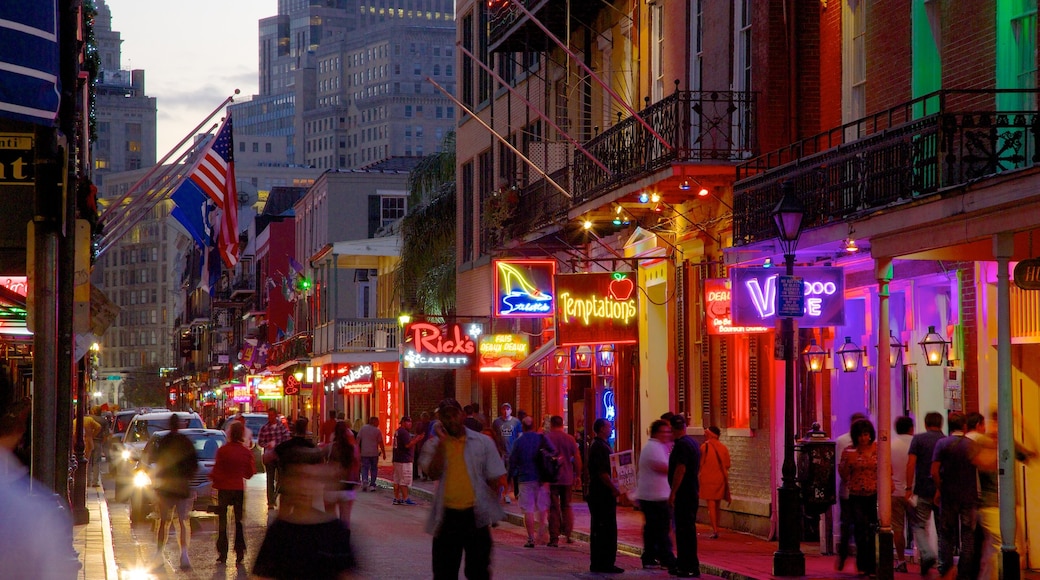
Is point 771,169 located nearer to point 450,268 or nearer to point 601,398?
point 601,398

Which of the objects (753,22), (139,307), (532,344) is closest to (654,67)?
(753,22)

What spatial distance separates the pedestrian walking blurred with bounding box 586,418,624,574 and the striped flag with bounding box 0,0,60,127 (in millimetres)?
9696

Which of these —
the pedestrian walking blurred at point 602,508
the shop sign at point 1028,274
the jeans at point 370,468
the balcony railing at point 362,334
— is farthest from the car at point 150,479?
the balcony railing at point 362,334

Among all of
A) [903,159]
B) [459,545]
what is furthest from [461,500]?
[903,159]

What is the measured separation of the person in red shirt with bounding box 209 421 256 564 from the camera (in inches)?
721

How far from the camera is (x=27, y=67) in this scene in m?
9.52

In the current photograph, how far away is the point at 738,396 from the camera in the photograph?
2364 cm

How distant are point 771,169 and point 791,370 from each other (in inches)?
156

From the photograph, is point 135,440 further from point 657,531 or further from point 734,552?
point 657,531

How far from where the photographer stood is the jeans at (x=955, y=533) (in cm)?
1485

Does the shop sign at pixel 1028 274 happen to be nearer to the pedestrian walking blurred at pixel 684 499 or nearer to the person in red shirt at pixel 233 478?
the pedestrian walking blurred at pixel 684 499

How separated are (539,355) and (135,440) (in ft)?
26.8

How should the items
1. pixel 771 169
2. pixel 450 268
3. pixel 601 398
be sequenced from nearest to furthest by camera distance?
1. pixel 771 169
2. pixel 601 398
3. pixel 450 268

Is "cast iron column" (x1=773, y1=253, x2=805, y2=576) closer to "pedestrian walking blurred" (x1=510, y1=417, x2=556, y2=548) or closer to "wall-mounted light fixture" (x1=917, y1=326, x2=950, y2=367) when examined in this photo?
"wall-mounted light fixture" (x1=917, y1=326, x2=950, y2=367)
